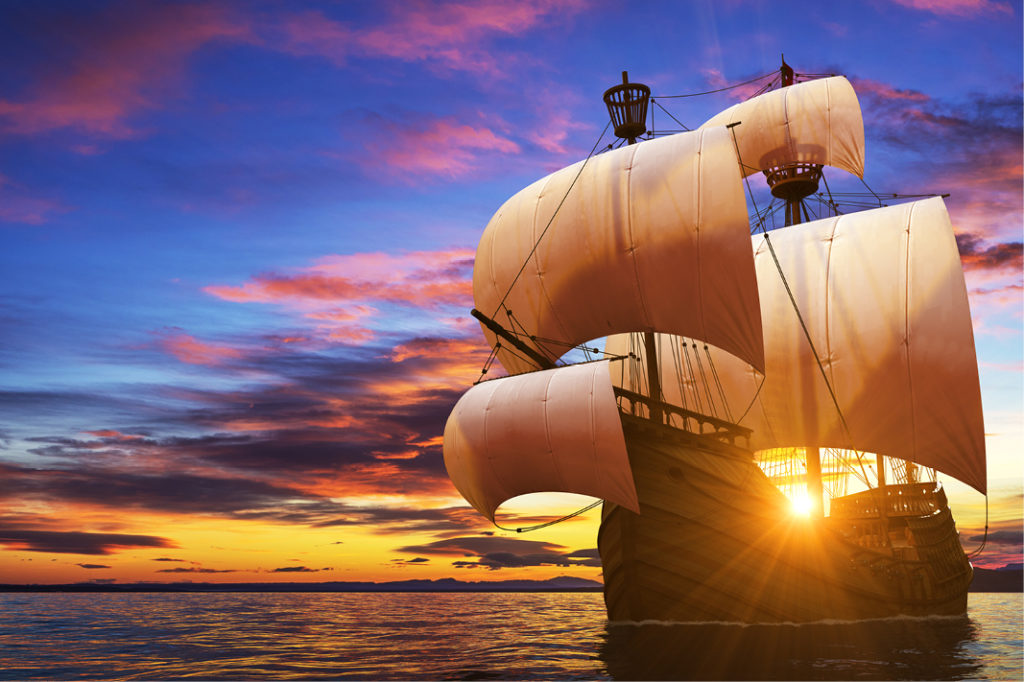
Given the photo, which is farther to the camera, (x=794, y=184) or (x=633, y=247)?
(x=794, y=184)

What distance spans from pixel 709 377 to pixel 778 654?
15.4 meters

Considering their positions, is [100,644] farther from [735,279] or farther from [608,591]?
[735,279]

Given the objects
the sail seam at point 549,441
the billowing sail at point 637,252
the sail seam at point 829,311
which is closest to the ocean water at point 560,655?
the sail seam at point 549,441

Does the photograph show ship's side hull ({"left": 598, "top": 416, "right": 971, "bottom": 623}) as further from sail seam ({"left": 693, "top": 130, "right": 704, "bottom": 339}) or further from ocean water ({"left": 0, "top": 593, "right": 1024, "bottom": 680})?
sail seam ({"left": 693, "top": 130, "right": 704, "bottom": 339})

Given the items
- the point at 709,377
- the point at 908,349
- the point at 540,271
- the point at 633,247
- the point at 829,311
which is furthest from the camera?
the point at 709,377

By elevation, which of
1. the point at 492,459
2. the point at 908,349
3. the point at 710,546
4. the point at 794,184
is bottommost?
the point at 710,546

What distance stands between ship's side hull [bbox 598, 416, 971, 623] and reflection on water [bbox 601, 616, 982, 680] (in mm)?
507

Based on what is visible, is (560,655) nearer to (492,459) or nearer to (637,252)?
(492,459)

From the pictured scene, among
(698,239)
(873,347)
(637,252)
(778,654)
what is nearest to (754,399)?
(873,347)

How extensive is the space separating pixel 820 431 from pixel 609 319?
11.2 m

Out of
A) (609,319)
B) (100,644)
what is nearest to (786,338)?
(609,319)

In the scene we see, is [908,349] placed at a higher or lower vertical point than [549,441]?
higher

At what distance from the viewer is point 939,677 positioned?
768 inches

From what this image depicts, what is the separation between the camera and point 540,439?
77.9ft
